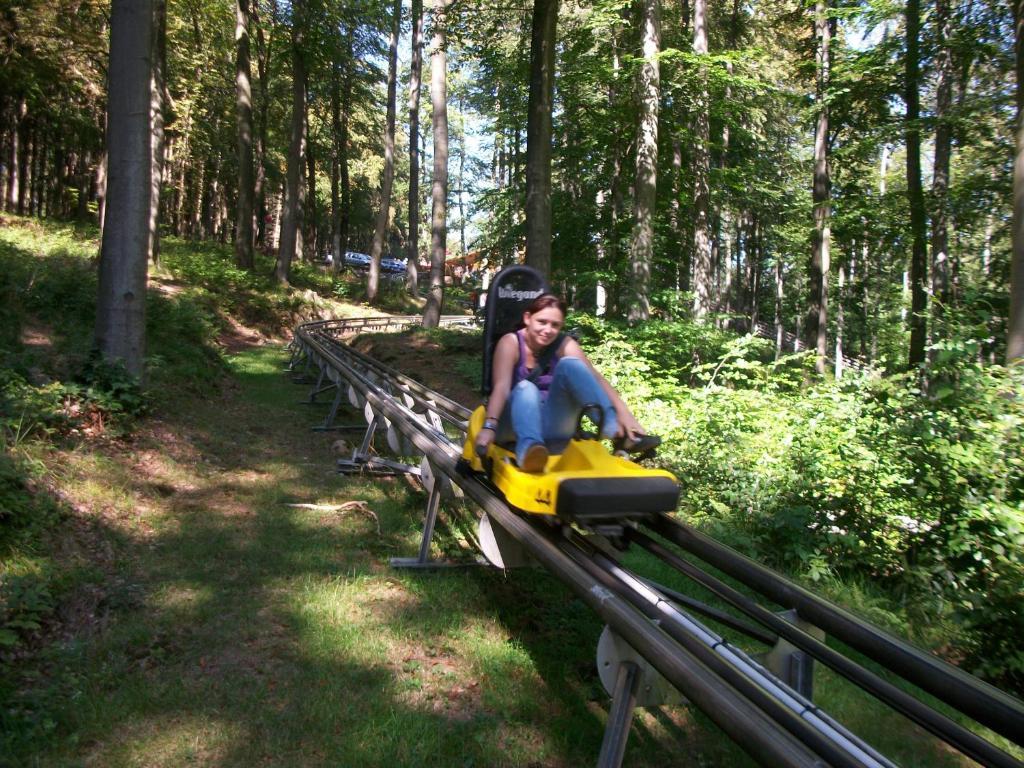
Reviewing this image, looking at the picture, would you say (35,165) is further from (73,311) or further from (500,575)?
(500,575)

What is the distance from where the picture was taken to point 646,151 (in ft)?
42.8

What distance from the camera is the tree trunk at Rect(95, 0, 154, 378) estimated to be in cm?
639

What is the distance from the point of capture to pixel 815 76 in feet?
63.7

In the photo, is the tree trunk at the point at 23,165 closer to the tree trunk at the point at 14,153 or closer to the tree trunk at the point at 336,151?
the tree trunk at the point at 14,153

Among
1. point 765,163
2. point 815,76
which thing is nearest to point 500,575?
point 815,76

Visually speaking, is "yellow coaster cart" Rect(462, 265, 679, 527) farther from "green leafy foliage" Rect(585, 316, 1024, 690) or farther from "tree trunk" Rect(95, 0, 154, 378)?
"tree trunk" Rect(95, 0, 154, 378)

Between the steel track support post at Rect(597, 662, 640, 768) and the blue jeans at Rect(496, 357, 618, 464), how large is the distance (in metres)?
1.38

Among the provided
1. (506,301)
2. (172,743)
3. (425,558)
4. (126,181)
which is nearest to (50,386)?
(126,181)

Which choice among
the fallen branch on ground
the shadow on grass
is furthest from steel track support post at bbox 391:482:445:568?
the fallen branch on ground

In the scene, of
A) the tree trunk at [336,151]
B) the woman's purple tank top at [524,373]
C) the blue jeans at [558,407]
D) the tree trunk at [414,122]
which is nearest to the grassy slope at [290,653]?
the blue jeans at [558,407]

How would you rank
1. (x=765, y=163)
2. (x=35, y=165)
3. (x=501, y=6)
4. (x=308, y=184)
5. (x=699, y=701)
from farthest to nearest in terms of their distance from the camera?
(x=308, y=184) → (x=35, y=165) → (x=765, y=163) → (x=501, y=6) → (x=699, y=701)

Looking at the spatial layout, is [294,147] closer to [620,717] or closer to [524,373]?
[524,373]

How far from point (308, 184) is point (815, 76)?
2581 cm

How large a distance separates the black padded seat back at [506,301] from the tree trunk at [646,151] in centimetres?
820
